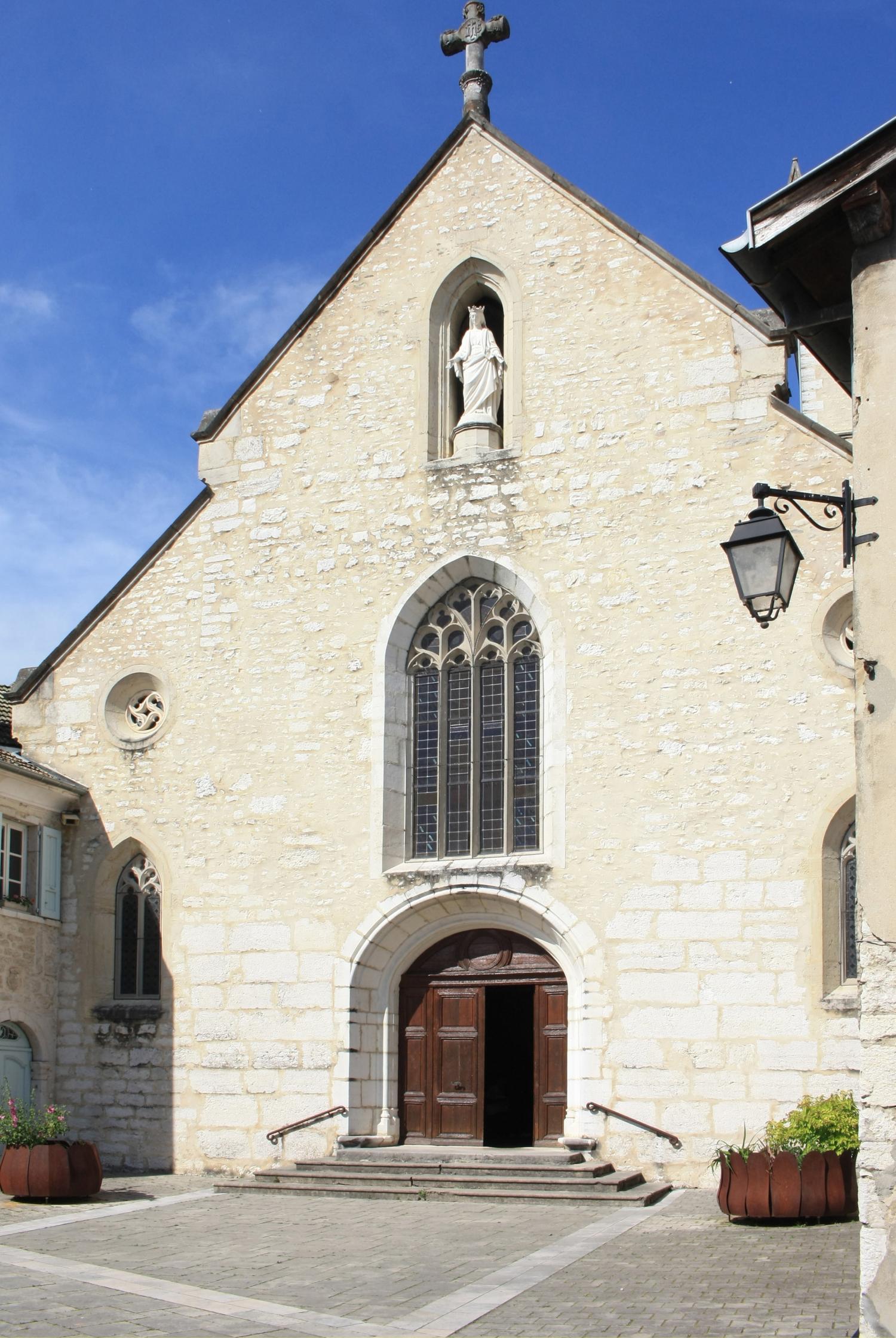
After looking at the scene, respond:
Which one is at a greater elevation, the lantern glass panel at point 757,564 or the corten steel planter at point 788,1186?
the lantern glass panel at point 757,564

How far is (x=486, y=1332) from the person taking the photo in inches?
307

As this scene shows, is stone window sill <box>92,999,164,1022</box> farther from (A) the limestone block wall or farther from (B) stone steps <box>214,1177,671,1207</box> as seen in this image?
(A) the limestone block wall

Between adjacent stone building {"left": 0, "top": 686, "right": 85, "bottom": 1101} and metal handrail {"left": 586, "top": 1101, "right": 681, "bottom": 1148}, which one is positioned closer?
metal handrail {"left": 586, "top": 1101, "right": 681, "bottom": 1148}

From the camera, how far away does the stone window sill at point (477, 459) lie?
15.2 m

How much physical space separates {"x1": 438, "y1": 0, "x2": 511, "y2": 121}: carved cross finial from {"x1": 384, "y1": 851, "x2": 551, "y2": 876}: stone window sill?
8059 millimetres

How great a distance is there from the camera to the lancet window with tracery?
14781 millimetres

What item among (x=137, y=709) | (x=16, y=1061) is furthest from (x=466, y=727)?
(x=16, y=1061)

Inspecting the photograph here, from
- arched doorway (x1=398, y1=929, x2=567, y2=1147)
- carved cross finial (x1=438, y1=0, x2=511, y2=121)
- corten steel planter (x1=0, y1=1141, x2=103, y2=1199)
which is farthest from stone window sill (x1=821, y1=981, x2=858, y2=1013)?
carved cross finial (x1=438, y1=0, x2=511, y2=121)

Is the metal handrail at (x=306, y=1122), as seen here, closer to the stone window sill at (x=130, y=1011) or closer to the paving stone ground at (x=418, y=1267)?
the paving stone ground at (x=418, y=1267)

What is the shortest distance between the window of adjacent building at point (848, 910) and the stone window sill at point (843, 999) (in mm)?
119

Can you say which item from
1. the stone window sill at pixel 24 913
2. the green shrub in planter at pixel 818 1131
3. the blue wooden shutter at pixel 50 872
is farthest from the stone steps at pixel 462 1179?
the blue wooden shutter at pixel 50 872

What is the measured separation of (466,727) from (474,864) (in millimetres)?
1483

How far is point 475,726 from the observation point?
1504cm

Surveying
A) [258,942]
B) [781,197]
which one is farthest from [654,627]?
[781,197]
